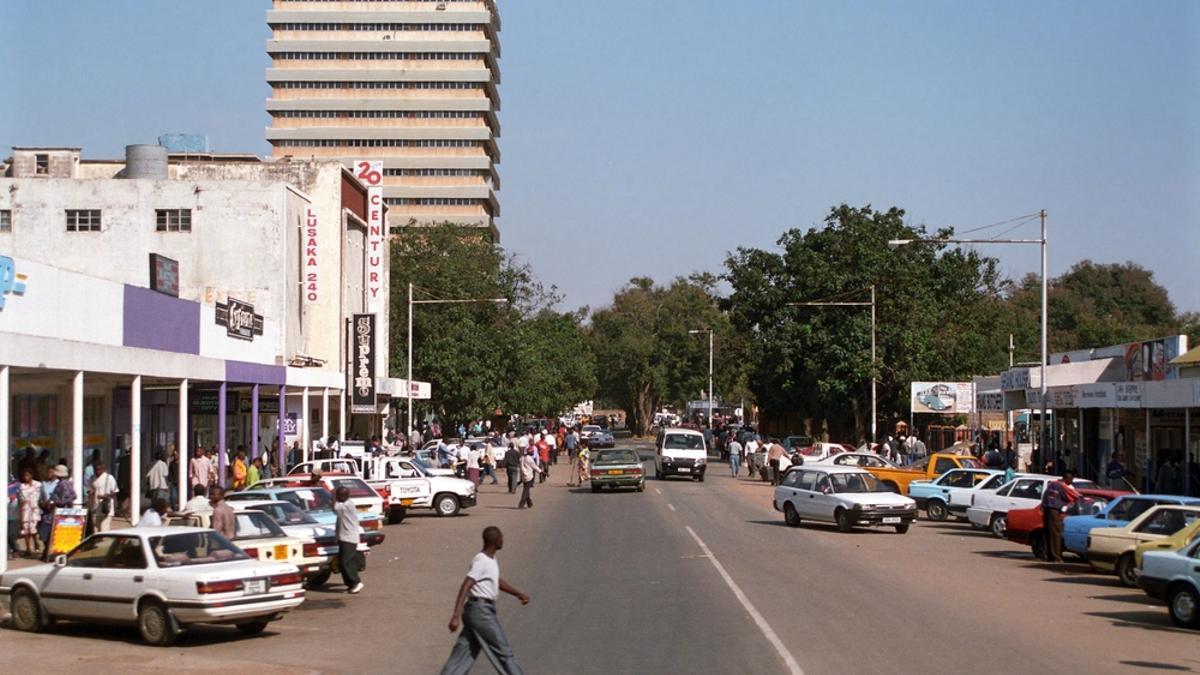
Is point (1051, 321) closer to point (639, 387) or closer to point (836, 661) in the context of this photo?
point (639, 387)

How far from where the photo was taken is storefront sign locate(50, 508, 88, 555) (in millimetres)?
21797

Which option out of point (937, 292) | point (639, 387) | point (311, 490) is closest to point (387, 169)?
point (639, 387)

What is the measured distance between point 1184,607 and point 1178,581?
0.32 meters

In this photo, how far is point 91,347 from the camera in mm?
24359

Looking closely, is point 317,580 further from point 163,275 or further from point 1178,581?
point 163,275

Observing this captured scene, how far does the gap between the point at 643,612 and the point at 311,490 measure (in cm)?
830

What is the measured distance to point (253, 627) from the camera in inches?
627

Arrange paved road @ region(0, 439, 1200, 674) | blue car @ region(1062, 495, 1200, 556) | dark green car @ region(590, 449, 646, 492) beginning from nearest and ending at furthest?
1. paved road @ region(0, 439, 1200, 674)
2. blue car @ region(1062, 495, 1200, 556)
3. dark green car @ region(590, 449, 646, 492)

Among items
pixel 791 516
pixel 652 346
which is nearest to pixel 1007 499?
pixel 791 516

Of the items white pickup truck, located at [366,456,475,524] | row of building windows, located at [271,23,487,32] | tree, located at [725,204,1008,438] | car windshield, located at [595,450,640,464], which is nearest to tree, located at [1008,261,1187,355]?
tree, located at [725,204,1008,438]

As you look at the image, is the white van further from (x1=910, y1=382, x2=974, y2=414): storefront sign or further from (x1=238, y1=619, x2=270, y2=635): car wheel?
(x1=238, y1=619, x2=270, y2=635): car wheel

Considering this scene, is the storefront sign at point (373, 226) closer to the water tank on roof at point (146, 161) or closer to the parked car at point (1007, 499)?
the water tank on roof at point (146, 161)

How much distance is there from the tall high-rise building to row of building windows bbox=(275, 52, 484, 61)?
0.32 feet

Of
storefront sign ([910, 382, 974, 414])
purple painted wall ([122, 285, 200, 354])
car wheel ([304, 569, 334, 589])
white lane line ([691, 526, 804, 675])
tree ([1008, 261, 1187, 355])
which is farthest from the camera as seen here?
tree ([1008, 261, 1187, 355])
